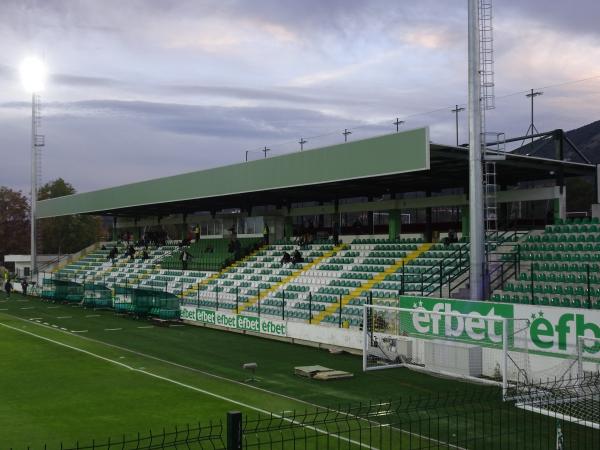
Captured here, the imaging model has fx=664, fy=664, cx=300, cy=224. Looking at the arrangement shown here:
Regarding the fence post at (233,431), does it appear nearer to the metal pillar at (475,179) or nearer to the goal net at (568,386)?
the goal net at (568,386)

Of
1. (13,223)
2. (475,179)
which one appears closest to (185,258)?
(475,179)

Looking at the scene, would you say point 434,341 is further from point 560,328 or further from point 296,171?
point 296,171

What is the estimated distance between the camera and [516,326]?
62.0 feet

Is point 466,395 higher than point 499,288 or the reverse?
the reverse

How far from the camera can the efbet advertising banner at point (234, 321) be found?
91.6 feet

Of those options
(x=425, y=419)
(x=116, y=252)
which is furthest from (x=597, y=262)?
(x=116, y=252)

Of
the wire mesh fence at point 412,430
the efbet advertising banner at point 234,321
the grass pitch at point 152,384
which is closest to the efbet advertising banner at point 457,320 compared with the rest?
the grass pitch at point 152,384

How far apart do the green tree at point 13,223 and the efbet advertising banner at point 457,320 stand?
89.8 metres

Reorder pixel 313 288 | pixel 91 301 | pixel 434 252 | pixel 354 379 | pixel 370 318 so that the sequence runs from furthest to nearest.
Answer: pixel 91 301, pixel 313 288, pixel 434 252, pixel 370 318, pixel 354 379

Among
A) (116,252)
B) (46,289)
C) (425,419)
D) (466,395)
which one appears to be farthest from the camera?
(116,252)

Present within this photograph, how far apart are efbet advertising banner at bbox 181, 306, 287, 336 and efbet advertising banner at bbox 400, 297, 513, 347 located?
22.8 feet

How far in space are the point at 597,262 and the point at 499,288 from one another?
3336 mm

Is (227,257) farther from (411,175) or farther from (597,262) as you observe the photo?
Result: (597,262)

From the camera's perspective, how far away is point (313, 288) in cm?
3133
